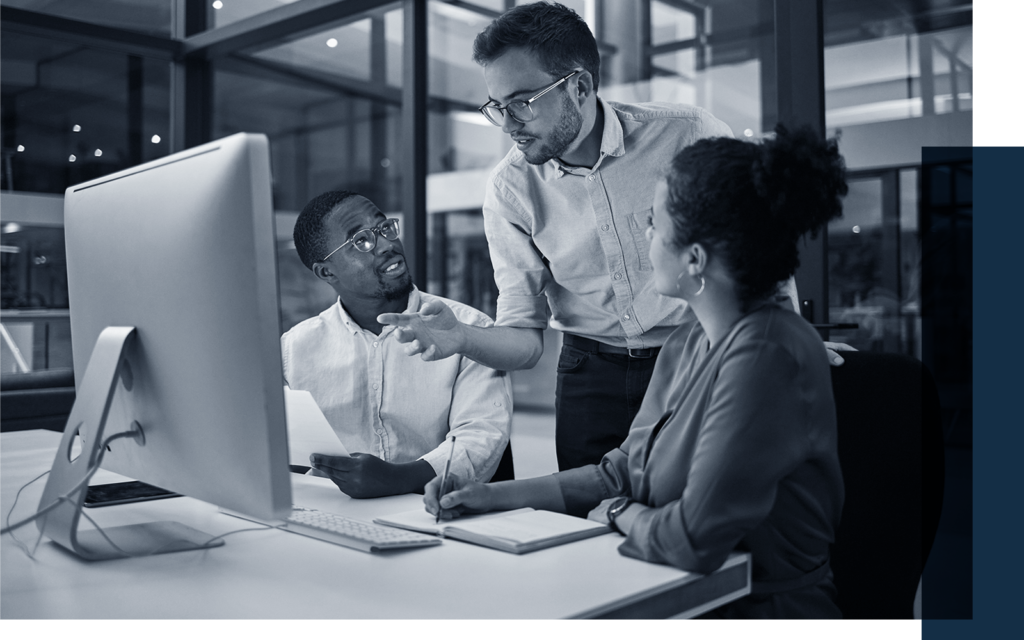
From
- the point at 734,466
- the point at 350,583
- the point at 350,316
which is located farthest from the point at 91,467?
the point at 350,316

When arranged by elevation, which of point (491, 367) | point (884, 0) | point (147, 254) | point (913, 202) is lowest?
point (491, 367)

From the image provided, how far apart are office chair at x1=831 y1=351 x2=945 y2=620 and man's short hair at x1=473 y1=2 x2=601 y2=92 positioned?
3.01ft

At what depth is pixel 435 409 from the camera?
2.04 m

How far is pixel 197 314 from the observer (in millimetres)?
1035

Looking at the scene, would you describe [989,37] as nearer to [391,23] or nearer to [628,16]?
[391,23]

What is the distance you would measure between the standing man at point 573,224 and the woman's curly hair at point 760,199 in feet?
2.18

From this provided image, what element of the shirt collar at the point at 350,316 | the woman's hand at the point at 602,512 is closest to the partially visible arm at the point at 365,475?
the woman's hand at the point at 602,512

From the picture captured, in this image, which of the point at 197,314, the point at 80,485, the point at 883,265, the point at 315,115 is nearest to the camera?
the point at 197,314

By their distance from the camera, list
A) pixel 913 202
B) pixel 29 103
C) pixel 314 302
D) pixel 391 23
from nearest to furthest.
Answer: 1. pixel 913 202
2. pixel 391 23
3. pixel 29 103
4. pixel 314 302

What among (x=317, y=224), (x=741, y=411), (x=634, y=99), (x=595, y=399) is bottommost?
(x=595, y=399)

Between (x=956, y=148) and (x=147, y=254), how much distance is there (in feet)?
9.13

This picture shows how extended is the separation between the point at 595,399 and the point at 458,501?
0.87 m

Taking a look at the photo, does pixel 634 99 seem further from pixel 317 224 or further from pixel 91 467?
pixel 91 467

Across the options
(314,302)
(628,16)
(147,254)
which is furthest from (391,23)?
(314,302)
